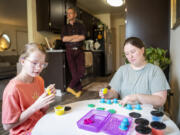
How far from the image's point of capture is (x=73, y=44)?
3086 mm

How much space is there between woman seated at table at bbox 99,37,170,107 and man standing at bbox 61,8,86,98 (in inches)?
75.9

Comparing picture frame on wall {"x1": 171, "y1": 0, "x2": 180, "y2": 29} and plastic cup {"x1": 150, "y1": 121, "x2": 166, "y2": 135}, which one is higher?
picture frame on wall {"x1": 171, "y1": 0, "x2": 180, "y2": 29}

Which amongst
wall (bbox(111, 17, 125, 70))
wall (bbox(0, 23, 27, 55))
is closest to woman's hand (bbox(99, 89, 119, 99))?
wall (bbox(0, 23, 27, 55))

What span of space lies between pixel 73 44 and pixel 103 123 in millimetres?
2520

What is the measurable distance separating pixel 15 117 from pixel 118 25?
684 cm

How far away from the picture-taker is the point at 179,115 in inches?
50.6

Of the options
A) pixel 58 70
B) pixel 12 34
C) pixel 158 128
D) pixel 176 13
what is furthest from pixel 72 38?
pixel 158 128

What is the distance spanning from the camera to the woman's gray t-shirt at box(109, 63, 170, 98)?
3.53 feet

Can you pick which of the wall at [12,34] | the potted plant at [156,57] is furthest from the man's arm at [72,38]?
the potted plant at [156,57]

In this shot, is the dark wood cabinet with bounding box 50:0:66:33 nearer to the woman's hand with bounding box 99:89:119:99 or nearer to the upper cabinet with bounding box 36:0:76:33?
the upper cabinet with bounding box 36:0:76:33

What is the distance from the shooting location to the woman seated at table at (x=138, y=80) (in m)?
1.05

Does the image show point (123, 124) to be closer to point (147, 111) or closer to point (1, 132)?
point (147, 111)

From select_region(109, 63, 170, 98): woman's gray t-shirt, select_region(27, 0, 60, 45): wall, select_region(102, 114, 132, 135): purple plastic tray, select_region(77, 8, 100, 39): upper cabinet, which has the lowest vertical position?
select_region(102, 114, 132, 135): purple plastic tray

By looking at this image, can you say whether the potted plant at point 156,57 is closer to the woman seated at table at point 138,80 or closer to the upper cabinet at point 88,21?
the woman seated at table at point 138,80
